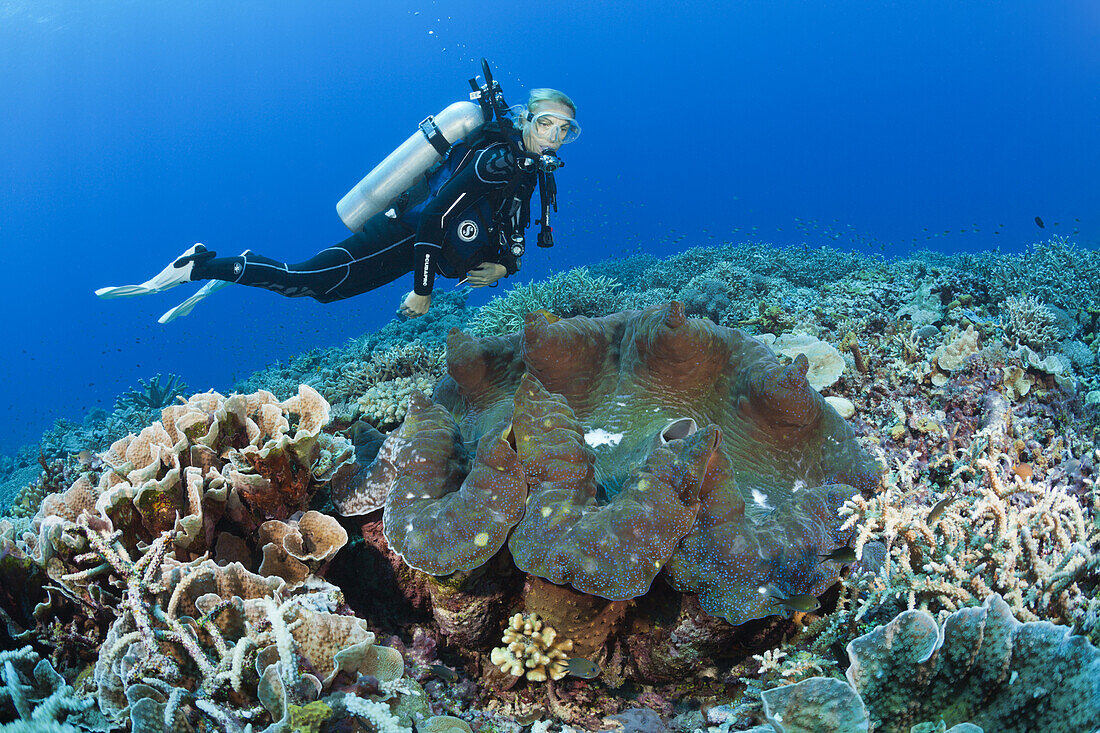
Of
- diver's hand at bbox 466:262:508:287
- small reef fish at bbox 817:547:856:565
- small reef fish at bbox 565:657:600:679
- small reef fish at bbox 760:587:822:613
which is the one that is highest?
diver's hand at bbox 466:262:508:287

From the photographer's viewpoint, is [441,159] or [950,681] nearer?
[950,681]

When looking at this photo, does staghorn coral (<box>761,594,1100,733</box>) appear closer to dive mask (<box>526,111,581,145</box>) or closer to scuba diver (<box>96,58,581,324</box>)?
scuba diver (<box>96,58,581,324</box>)

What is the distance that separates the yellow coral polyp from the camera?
2.15 metres

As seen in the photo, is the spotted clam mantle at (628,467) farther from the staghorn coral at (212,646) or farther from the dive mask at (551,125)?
the dive mask at (551,125)

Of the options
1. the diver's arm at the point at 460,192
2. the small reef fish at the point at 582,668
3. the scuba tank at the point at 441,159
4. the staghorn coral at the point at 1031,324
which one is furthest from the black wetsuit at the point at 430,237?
the staghorn coral at the point at 1031,324

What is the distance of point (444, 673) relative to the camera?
2.23 meters

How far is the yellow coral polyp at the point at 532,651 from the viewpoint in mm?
2150

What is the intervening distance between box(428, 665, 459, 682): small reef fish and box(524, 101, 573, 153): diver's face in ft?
17.0

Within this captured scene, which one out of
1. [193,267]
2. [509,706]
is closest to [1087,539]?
[509,706]

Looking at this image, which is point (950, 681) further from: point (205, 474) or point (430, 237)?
point (430, 237)

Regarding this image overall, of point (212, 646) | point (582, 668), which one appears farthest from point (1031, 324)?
point (212, 646)

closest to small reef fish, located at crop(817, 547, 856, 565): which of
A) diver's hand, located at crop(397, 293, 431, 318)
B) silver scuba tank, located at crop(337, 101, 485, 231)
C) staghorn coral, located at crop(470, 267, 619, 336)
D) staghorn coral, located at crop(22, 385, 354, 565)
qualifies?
staghorn coral, located at crop(22, 385, 354, 565)

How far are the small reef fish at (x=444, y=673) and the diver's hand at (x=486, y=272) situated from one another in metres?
4.50

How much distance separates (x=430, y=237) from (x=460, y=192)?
60cm
